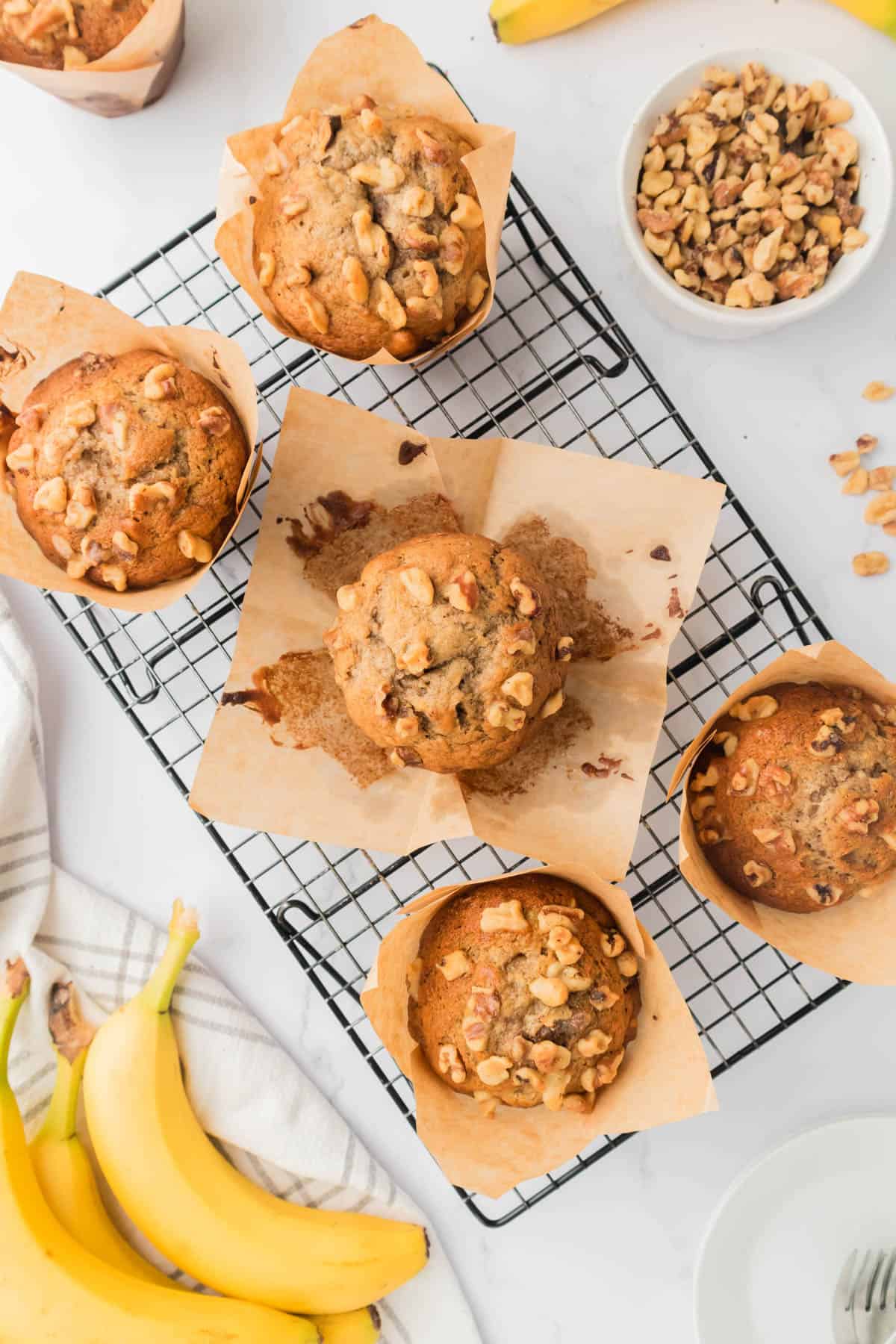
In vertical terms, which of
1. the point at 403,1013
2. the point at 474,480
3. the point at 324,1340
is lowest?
the point at 324,1340

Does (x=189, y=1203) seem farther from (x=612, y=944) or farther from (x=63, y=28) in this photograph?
(x=63, y=28)

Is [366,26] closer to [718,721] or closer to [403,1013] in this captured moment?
[718,721]

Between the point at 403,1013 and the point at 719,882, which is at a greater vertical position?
the point at 403,1013

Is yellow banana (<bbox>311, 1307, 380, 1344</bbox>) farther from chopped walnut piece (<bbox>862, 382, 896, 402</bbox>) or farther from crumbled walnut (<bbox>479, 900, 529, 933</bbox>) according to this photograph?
chopped walnut piece (<bbox>862, 382, 896, 402</bbox>)

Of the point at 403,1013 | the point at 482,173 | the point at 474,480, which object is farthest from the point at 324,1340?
the point at 482,173

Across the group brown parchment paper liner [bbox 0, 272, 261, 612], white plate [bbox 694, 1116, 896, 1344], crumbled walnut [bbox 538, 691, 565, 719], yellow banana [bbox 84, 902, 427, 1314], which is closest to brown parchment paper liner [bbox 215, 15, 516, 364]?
brown parchment paper liner [bbox 0, 272, 261, 612]
